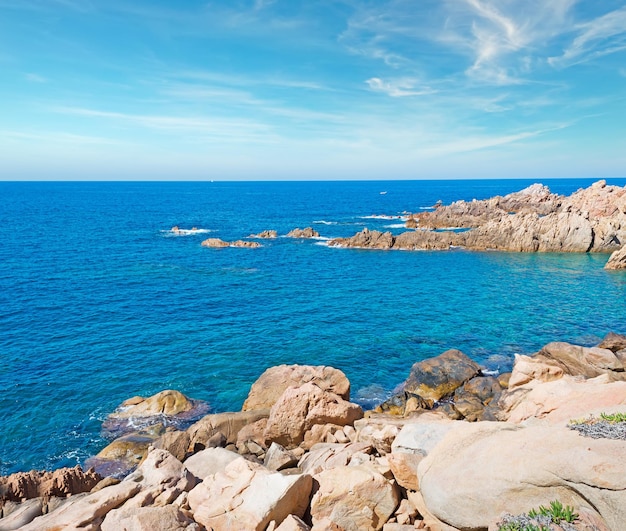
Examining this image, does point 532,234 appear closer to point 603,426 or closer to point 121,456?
point 603,426

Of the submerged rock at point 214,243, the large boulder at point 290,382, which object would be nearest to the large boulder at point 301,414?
the large boulder at point 290,382

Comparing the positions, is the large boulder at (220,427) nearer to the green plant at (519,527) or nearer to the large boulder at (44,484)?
the large boulder at (44,484)

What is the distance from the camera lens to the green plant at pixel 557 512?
36.0ft

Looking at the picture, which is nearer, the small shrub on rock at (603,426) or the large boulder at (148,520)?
the small shrub on rock at (603,426)

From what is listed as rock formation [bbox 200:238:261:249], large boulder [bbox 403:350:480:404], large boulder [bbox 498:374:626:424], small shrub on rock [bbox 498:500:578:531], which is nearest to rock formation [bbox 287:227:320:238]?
rock formation [bbox 200:238:261:249]

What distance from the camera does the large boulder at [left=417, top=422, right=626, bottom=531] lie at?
1095 centimetres

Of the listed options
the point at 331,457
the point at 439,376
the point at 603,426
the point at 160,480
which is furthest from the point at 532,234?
the point at 160,480

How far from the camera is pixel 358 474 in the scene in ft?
51.5

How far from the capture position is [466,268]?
74688 millimetres

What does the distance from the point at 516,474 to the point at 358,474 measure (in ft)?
18.1

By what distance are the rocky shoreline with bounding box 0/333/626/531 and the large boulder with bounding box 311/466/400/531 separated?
0.12ft

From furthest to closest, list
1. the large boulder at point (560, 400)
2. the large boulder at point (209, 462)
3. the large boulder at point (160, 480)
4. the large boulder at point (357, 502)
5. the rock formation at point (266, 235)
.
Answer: the rock formation at point (266, 235) < the large boulder at point (209, 462) < the large boulder at point (560, 400) < the large boulder at point (160, 480) < the large boulder at point (357, 502)

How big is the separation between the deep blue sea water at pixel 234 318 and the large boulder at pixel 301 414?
874 cm

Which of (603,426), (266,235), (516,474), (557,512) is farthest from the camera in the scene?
(266,235)
